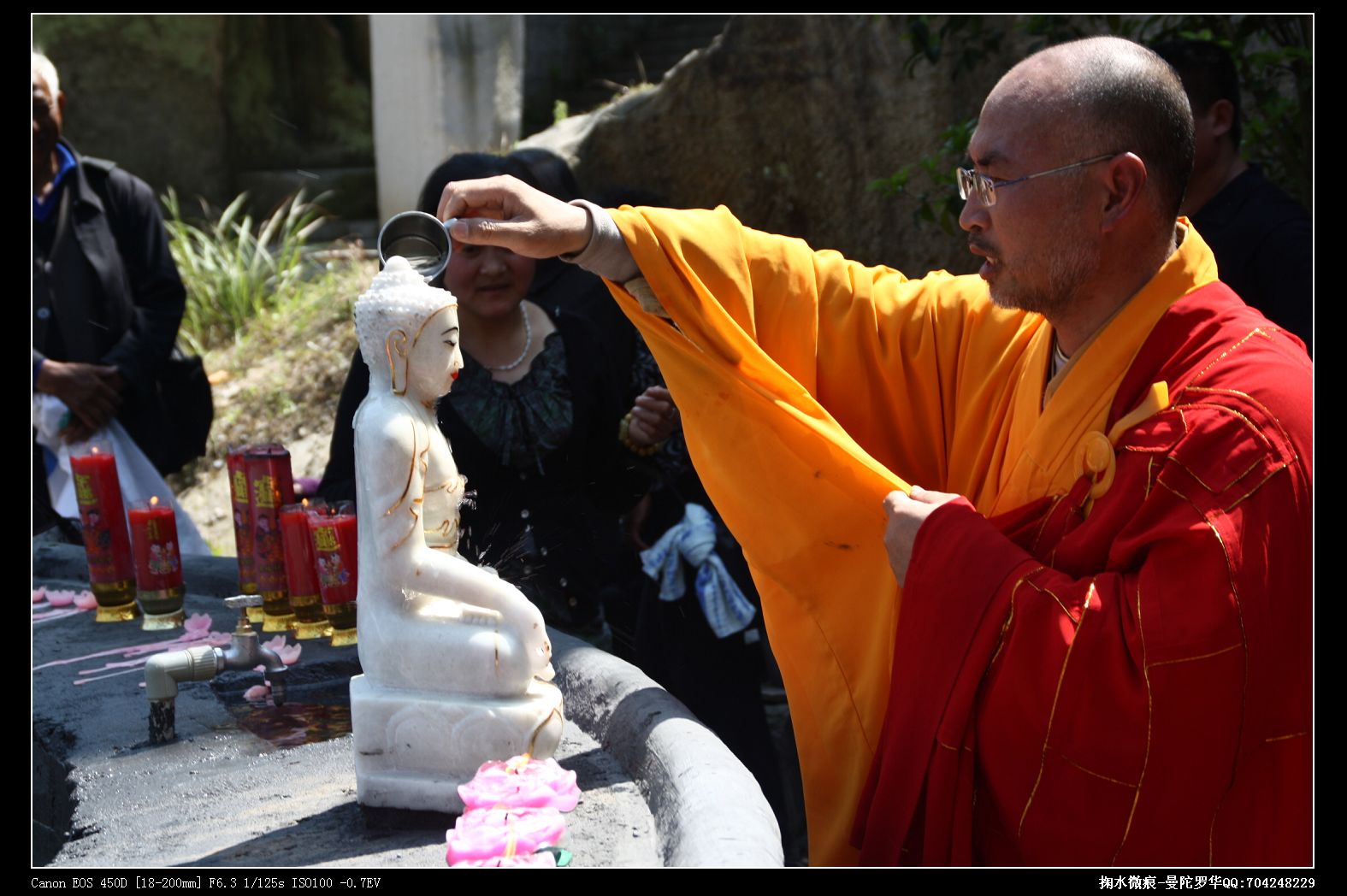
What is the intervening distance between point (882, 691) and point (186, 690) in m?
1.78

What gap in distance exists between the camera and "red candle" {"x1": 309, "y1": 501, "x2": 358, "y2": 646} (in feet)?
11.5

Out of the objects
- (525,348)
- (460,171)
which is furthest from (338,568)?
(460,171)

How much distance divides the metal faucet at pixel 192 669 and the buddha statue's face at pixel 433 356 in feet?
2.92

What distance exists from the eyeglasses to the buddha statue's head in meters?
1.06

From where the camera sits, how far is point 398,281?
2635 millimetres

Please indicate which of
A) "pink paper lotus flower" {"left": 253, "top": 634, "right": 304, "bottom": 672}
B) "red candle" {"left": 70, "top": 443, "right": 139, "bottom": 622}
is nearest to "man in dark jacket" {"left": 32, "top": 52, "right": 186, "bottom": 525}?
"red candle" {"left": 70, "top": 443, "right": 139, "bottom": 622}

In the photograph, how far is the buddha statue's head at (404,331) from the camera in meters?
2.62

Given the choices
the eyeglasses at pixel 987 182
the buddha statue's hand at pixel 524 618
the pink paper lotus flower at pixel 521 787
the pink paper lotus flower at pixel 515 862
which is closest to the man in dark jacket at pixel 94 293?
the buddha statue's hand at pixel 524 618

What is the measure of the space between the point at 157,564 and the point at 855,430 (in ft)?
6.77

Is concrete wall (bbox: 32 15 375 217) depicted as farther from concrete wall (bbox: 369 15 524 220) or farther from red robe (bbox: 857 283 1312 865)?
red robe (bbox: 857 283 1312 865)

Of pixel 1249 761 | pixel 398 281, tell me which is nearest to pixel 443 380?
pixel 398 281

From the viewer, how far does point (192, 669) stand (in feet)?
9.86

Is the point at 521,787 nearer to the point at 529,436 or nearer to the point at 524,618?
the point at 524,618

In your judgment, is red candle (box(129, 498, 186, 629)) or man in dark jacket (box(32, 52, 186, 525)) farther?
man in dark jacket (box(32, 52, 186, 525))
